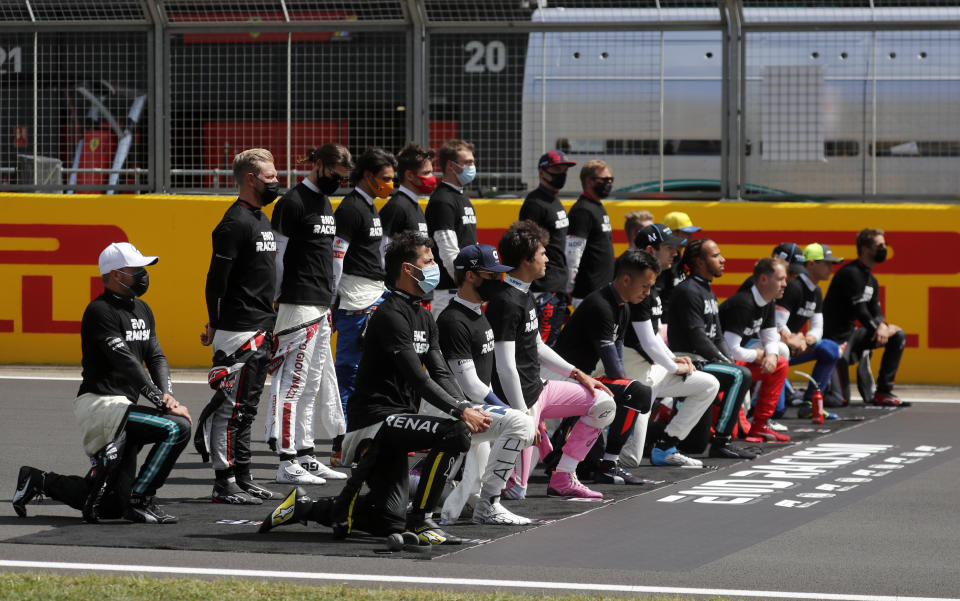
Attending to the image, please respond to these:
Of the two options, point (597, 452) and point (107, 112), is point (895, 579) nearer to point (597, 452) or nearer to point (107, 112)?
point (597, 452)

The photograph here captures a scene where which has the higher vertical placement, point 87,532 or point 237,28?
point 237,28

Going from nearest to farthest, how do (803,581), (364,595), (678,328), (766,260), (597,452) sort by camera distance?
(364,595)
(803,581)
(597,452)
(678,328)
(766,260)

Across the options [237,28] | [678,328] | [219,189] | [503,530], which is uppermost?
[237,28]

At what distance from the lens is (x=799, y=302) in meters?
12.9

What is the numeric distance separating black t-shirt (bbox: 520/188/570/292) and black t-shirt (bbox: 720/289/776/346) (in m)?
1.25

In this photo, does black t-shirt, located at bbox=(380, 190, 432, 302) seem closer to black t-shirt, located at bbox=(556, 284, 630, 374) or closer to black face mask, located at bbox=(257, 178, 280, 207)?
black t-shirt, located at bbox=(556, 284, 630, 374)

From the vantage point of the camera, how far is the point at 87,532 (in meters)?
7.59

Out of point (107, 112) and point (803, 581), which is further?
point (107, 112)

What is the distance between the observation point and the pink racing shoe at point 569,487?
29.1ft

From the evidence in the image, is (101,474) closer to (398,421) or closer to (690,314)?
(398,421)

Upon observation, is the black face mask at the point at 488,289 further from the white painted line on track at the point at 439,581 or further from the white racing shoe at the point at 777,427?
the white racing shoe at the point at 777,427

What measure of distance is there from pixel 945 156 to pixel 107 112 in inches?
313

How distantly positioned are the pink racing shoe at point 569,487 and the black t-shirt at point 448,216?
195 centimetres

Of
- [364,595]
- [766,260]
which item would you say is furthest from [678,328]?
[364,595]
